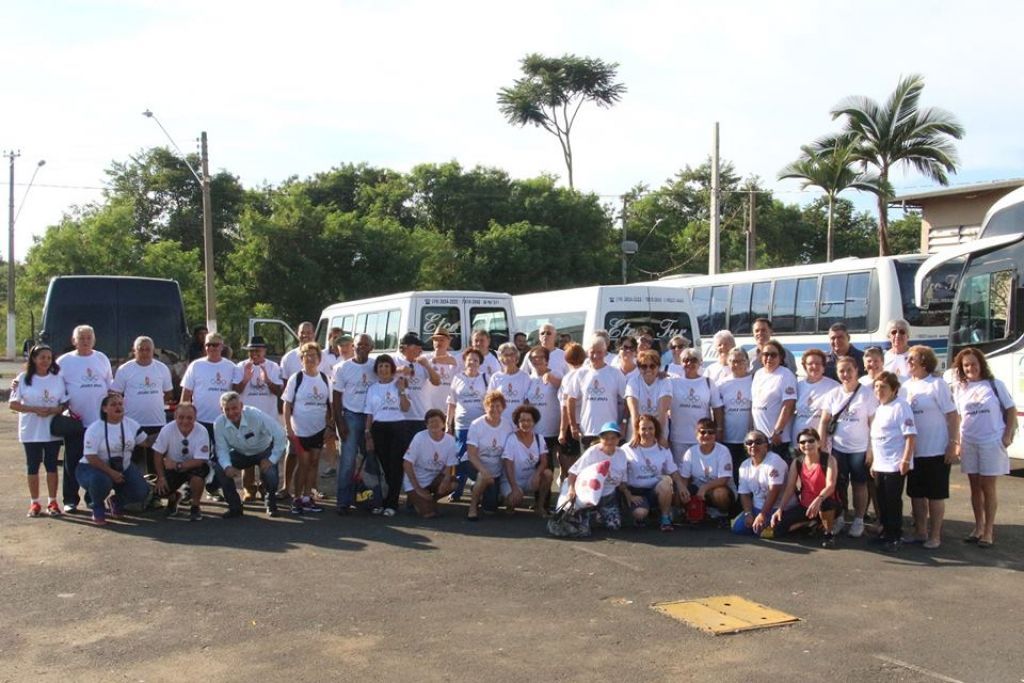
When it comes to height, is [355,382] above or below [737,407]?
above

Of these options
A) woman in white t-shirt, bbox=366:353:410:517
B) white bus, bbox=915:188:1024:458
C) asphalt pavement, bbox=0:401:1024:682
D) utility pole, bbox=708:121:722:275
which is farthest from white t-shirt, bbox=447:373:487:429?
utility pole, bbox=708:121:722:275

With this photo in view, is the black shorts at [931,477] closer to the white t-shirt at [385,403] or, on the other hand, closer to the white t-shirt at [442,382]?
the white t-shirt at [385,403]

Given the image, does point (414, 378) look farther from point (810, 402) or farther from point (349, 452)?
point (810, 402)

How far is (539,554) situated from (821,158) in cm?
2356

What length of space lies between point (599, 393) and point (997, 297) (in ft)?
20.7

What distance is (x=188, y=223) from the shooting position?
155ft

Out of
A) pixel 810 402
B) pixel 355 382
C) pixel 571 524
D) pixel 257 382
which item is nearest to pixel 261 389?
pixel 257 382

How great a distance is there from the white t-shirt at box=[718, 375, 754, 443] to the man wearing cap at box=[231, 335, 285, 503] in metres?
4.77

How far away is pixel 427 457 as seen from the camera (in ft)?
31.7

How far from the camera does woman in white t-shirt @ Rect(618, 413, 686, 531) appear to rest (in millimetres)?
8945

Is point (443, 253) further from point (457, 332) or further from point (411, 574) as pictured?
point (411, 574)

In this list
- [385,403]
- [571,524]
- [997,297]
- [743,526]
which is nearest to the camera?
[571,524]

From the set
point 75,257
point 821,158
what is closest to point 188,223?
point 75,257

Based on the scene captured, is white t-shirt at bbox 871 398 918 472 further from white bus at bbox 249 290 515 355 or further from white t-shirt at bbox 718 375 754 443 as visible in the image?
white bus at bbox 249 290 515 355
